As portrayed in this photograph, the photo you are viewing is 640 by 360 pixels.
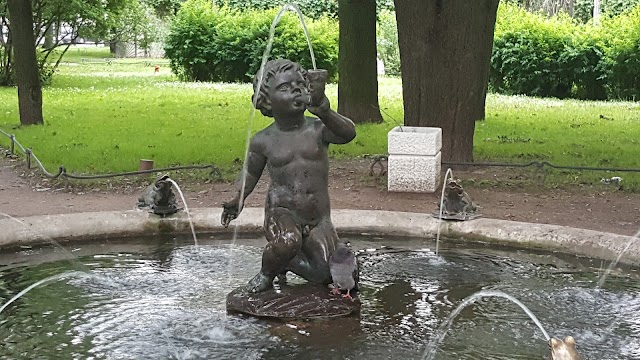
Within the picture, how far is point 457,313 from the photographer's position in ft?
17.0

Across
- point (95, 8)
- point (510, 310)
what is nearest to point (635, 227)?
point (510, 310)

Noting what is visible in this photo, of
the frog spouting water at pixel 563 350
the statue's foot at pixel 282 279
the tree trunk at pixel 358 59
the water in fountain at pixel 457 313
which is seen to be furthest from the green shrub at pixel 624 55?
the frog spouting water at pixel 563 350

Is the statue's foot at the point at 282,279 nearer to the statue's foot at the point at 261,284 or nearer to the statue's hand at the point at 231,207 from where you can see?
the statue's foot at the point at 261,284

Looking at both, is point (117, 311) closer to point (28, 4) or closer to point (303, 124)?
point (303, 124)

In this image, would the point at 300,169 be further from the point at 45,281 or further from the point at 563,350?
the point at 563,350

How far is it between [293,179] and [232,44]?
2363 centimetres

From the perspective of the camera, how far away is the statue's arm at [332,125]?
4.81 meters

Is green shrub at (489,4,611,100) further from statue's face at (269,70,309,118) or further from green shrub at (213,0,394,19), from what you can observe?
statue's face at (269,70,309,118)

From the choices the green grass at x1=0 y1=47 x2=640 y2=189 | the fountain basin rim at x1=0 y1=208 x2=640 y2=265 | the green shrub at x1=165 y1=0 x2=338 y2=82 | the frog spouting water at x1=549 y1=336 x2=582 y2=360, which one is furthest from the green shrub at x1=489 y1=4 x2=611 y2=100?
the frog spouting water at x1=549 y1=336 x2=582 y2=360

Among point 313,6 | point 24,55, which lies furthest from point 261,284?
point 313,6

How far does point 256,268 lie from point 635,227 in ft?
11.7

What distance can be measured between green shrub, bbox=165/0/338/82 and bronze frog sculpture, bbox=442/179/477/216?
835 inches

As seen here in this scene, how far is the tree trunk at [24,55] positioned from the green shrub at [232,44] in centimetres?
1320

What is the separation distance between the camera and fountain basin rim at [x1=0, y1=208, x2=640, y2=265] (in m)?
6.59
